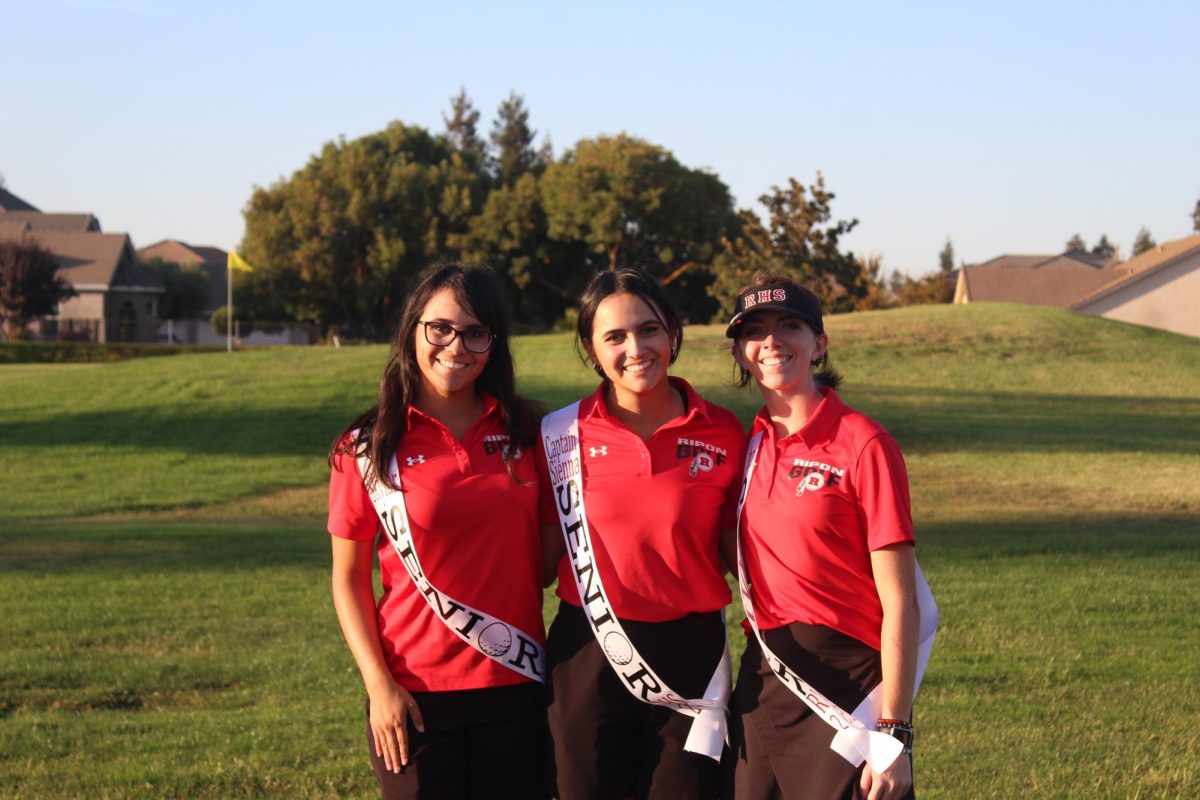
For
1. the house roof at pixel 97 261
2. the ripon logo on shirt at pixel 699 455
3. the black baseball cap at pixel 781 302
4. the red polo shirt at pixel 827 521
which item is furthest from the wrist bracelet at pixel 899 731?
the house roof at pixel 97 261

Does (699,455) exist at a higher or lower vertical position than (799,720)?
higher

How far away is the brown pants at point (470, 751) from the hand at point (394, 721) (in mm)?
26

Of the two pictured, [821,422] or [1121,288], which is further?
[1121,288]

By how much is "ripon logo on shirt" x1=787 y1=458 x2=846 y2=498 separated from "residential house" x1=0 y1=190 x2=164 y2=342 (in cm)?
5751

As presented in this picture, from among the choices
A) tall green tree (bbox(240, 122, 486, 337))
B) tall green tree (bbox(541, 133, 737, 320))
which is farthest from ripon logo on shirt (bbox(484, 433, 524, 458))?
tall green tree (bbox(240, 122, 486, 337))

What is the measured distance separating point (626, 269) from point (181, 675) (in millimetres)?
4957

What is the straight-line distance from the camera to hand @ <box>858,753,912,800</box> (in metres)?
3.06

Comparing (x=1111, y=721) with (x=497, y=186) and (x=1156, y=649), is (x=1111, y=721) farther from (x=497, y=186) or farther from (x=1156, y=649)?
(x=497, y=186)

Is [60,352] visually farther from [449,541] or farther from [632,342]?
[632,342]

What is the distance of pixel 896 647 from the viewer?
308cm

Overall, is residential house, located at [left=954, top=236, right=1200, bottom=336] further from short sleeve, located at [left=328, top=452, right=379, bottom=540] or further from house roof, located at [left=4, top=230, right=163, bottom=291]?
short sleeve, located at [left=328, top=452, right=379, bottom=540]

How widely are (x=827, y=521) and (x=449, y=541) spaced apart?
97cm

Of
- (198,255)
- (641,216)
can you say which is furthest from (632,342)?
(198,255)

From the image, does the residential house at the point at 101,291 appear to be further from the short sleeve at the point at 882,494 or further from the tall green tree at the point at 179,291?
the short sleeve at the point at 882,494
